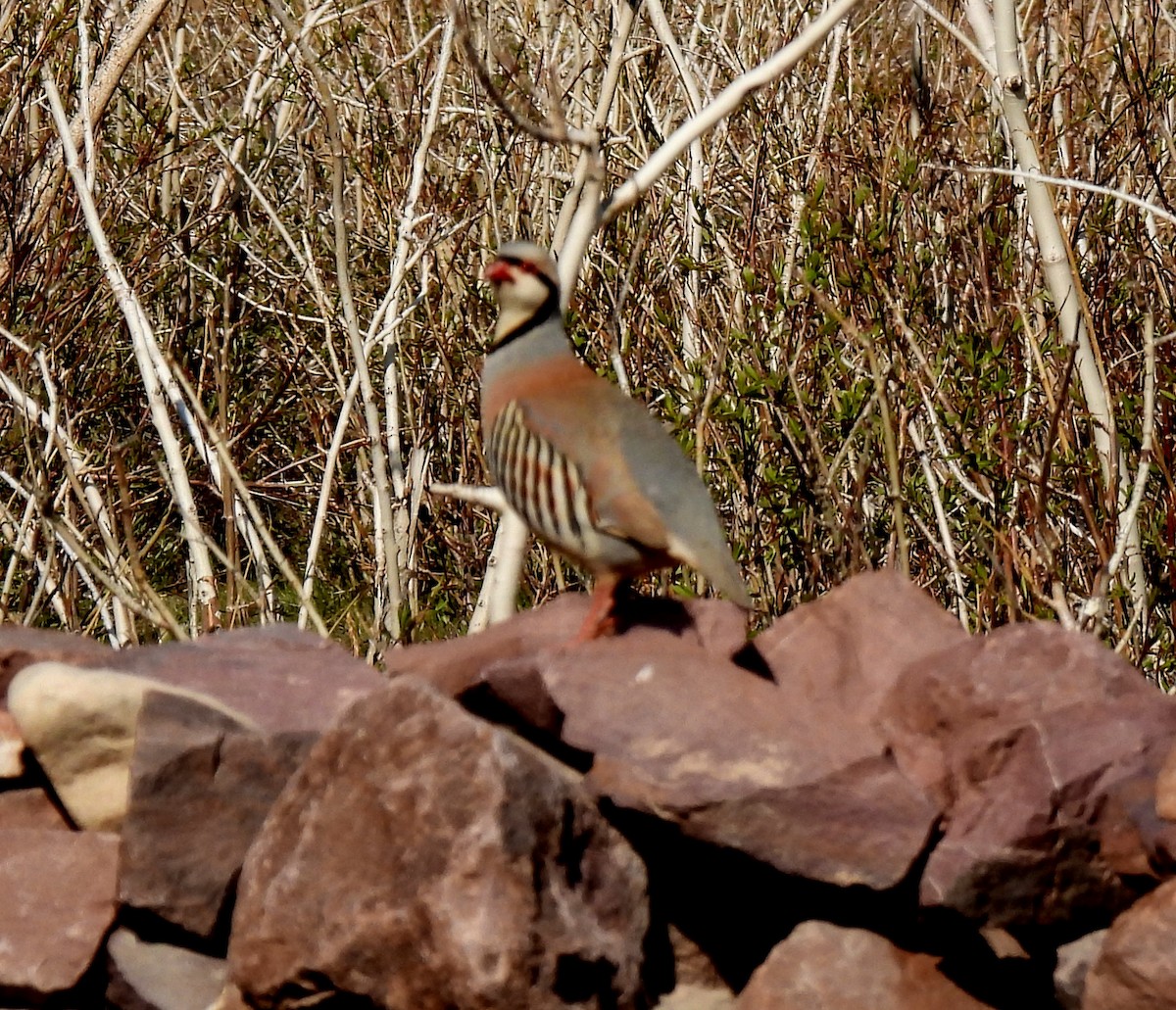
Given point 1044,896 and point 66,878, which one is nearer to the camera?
point 1044,896

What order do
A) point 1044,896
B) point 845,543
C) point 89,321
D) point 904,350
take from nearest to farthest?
point 1044,896, point 845,543, point 904,350, point 89,321

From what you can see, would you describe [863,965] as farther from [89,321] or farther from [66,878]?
[89,321]

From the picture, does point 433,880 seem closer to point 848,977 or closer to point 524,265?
point 848,977

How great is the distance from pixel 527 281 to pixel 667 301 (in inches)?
112

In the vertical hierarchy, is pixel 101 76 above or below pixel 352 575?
above

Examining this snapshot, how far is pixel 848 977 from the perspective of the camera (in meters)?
3.17

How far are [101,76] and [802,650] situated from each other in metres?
4.02

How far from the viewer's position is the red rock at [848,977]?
316 cm

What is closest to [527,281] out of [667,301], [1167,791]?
[1167,791]

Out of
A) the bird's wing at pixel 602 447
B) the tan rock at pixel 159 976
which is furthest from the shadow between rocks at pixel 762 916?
the tan rock at pixel 159 976

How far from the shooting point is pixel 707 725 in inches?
129

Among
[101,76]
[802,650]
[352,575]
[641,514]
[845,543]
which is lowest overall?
[352,575]

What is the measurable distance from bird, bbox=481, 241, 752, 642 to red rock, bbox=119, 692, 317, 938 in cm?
72

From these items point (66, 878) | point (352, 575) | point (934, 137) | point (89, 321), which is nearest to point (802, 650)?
point (66, 878)
